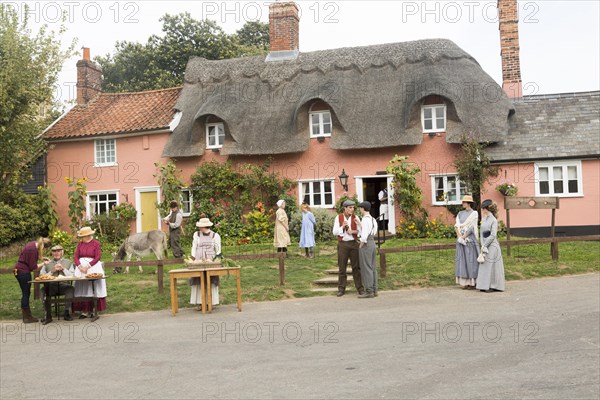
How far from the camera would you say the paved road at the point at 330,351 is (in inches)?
272

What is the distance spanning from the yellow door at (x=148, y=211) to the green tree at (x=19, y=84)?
15.5 feet

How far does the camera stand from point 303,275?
14961 millimetres

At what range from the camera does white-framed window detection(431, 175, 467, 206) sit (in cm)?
2247

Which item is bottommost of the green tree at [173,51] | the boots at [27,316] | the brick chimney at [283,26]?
the boots at [27,316]

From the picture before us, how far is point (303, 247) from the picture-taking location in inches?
711

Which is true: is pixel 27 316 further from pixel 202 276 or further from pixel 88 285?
pixel 202 276

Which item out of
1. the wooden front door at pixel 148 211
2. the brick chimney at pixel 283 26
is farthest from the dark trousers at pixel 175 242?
the brick chimney at pixel 283 26

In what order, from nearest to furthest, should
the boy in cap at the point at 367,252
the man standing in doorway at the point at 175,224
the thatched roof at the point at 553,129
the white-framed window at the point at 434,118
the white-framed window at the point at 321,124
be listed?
the boy in cap at the point at 367,252, the man standing in doorway at the point at 175,224, the thatched roof at the point at 553,129, the white-framed window at the point at 434,118, the white-framed window at the point at 321,124

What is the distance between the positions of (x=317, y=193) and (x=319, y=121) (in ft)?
9.12

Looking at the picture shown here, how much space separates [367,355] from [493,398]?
214cm

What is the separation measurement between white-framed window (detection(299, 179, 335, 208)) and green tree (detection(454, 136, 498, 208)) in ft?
16.2

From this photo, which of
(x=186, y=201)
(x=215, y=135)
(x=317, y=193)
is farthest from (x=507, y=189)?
(x=186, y=201)

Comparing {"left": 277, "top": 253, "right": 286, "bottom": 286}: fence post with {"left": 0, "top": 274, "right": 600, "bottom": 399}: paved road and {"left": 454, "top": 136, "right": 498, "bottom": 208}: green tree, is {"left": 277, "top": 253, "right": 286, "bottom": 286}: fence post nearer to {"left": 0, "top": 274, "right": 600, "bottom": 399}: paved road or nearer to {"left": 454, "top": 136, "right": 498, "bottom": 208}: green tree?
{"left": 0, "top": 274, "right": 600, "bottom": 399}: paved road

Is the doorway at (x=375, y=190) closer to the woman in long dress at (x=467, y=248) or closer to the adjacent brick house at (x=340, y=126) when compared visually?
the adjacent brick house at (x=340, y=126)
